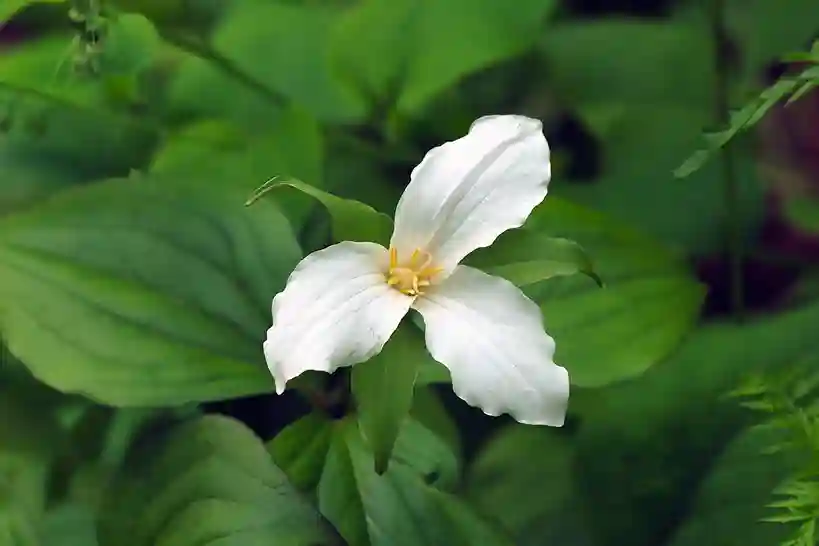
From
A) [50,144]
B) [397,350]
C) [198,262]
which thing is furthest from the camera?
[50,144]

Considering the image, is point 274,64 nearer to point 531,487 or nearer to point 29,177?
point 29,177

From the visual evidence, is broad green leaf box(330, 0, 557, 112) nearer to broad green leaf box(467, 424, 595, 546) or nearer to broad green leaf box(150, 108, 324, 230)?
broad green leaf box(150, 108, 324, 230)

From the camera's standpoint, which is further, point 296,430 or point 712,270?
point 712,270

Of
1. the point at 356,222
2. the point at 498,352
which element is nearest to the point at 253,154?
the point at 356,222

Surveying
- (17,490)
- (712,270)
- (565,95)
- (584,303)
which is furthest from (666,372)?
(17,490)

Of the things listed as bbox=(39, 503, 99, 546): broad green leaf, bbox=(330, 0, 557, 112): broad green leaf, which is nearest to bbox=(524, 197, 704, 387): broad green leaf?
bbox=(330, 0, 557, 112): broad green leaf

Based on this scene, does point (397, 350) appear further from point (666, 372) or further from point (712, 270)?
point (712, 270)

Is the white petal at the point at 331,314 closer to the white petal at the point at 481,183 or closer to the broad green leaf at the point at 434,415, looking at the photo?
the white petal at the point at 481,183
